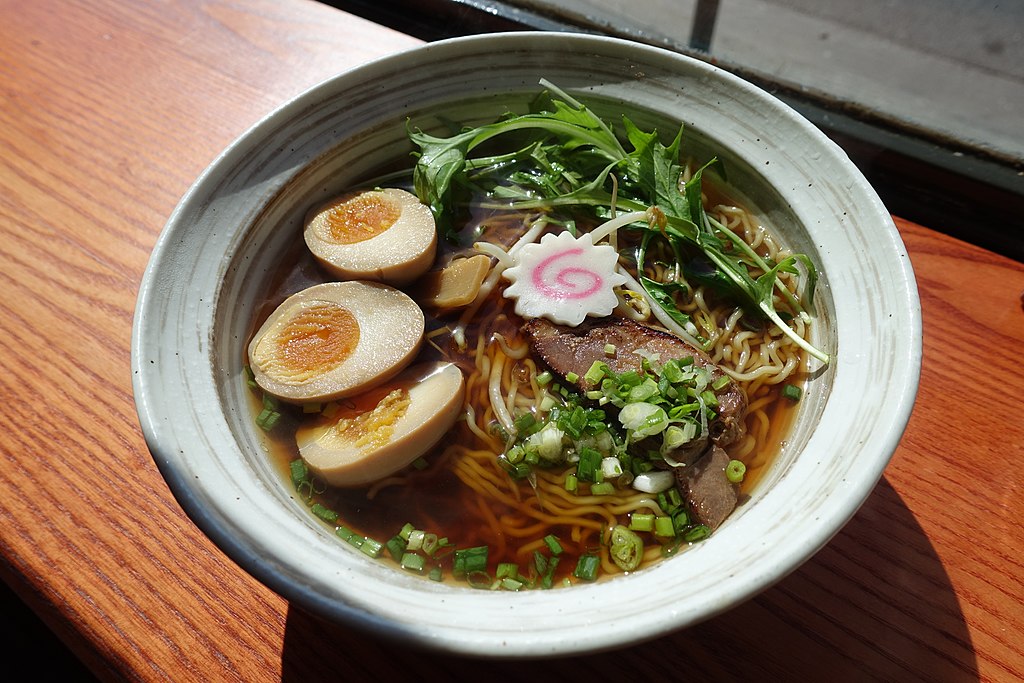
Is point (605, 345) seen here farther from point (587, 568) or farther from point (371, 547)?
point (371, 547)

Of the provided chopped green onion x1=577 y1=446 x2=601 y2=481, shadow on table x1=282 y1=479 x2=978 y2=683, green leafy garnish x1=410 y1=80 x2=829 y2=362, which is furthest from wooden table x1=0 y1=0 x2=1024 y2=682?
green leafy garnish x1=410 y1=80 x2=829 y2=362

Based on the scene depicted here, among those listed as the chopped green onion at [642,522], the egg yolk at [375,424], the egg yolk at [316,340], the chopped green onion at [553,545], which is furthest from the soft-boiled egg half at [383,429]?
the chopped green onion at [642,522]

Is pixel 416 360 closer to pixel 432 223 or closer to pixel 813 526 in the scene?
pixel 432 223

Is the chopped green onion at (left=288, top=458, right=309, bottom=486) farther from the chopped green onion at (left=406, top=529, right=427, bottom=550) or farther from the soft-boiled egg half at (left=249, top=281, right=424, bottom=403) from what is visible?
the chopped green onion at (left=406, top=529, right=427, bottom=550)

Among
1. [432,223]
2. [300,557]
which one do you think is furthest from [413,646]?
Answer: [432,223]

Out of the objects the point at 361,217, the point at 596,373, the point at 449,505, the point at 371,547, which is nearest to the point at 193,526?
the point at 371,547
